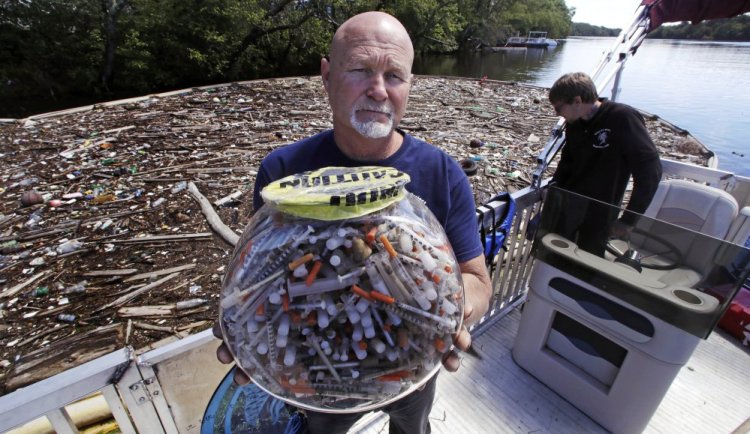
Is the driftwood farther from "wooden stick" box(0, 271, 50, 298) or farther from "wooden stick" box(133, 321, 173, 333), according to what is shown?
"wooden stick" box(0, 271, 50, 298)

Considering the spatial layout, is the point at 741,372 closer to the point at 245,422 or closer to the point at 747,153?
the point at 245,422

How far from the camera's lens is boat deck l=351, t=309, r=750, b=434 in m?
2.31

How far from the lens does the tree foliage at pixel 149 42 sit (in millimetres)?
16562

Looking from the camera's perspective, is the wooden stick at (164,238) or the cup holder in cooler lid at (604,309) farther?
the wooden stick at (164,238)

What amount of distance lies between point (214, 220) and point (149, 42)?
18.6 meters

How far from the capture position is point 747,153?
43.8ft

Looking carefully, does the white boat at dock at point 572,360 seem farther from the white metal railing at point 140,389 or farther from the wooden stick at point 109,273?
the wooden stick at point 109,273

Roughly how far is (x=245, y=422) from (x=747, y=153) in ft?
63.7

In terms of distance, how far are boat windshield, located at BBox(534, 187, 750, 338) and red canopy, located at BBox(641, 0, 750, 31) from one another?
12.7ft

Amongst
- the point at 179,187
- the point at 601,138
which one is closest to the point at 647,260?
the point at 601,138

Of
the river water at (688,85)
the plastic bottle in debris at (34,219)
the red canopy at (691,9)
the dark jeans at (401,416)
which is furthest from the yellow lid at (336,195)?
the plastic bottle in debris at (34,219)

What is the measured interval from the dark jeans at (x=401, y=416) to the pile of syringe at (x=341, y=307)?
2.05 ft

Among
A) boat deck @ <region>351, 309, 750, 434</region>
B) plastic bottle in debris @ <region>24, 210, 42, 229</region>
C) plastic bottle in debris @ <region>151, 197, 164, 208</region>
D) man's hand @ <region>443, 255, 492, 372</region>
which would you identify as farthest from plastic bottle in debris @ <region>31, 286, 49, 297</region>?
man's hand @ <region>443, 255, 492, 372</region>

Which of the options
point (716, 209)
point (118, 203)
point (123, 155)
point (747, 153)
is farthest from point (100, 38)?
point (747, 153)
